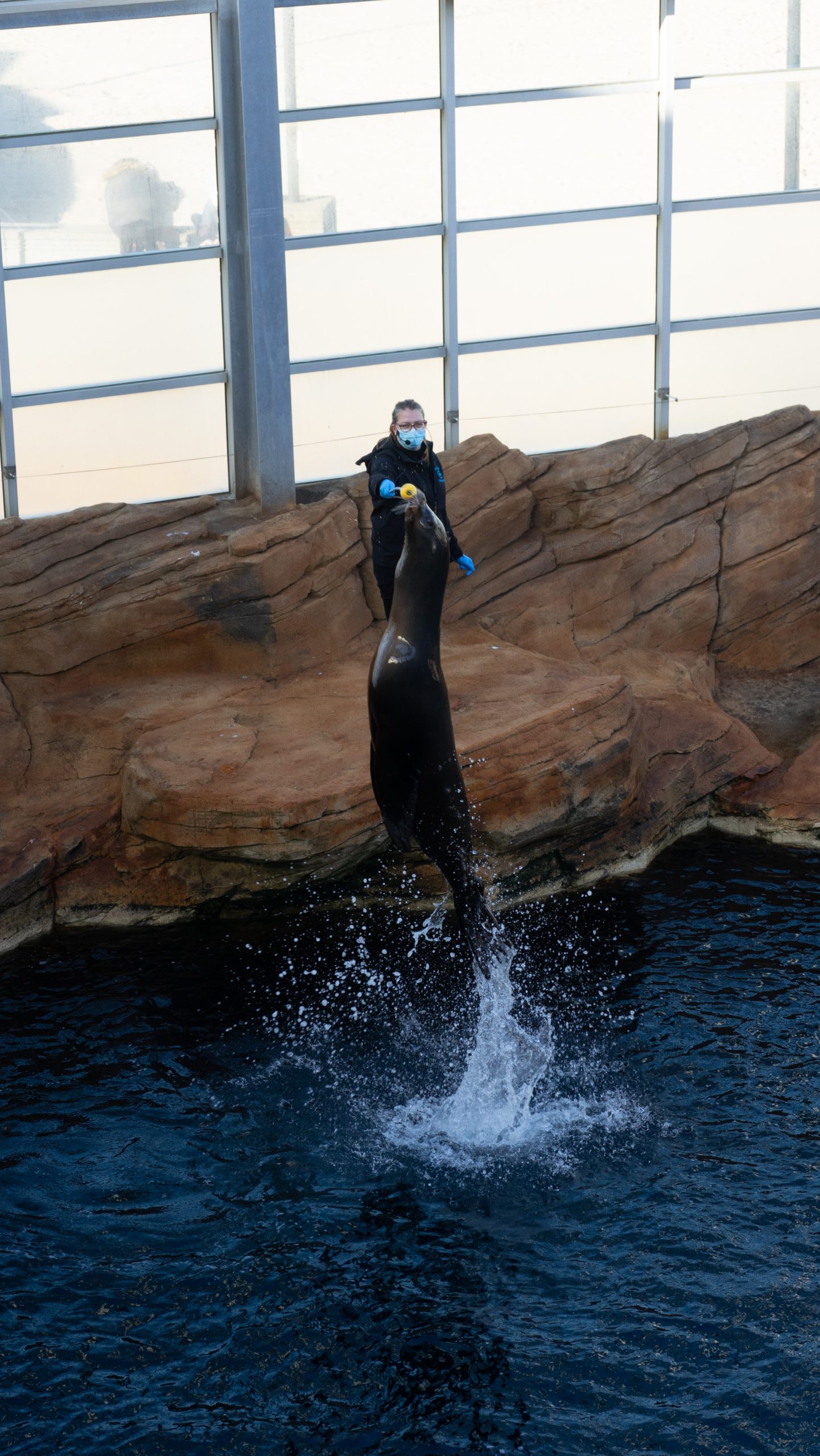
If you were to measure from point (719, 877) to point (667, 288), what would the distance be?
5.43 metres

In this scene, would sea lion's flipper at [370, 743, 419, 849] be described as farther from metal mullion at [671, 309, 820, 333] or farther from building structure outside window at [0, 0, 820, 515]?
metal mullion at [671, 309, 820, 333]

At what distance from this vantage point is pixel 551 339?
1197cm

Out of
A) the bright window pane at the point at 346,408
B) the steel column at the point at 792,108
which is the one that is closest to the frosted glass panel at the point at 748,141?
the steel column at the point at 792,108

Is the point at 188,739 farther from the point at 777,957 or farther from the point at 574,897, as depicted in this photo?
the point at 777,957

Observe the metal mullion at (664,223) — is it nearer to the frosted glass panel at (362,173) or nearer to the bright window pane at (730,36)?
the bright window pane at (730,36)

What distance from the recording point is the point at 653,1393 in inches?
205

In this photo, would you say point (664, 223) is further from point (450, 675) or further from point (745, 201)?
point (450, 675)

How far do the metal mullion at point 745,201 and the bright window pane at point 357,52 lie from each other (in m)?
2.31

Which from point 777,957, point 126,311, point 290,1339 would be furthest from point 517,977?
point 126,311

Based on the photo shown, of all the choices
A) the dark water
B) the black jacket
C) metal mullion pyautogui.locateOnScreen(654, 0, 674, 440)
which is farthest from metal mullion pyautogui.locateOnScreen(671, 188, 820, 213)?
the dark water

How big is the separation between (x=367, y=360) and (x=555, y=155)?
7.40ft

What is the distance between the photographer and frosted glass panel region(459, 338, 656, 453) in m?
12.0

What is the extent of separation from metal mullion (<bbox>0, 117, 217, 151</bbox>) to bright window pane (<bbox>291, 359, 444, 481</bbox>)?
6.54 feet

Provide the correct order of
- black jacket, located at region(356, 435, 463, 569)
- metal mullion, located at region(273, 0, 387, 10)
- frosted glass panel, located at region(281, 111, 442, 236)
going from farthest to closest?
frosted glass panel, located at region(281, 111, 442, 236) < metal mullion, located at region(273, 0, 387, 10) < black jacket, located at region(356, 435, 463, 569)
